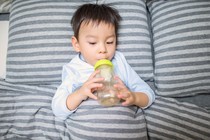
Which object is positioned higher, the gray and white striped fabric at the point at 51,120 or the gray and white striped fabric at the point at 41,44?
the gray and white striped fabric at the point at 41,44

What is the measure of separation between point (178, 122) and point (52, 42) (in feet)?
2.61

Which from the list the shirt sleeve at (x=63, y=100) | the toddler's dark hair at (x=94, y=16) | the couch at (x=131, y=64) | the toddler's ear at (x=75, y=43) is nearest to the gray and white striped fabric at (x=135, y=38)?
the couch at (x=131, y=64)

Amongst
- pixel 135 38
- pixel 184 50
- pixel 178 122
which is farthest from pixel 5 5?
pixel 178 122

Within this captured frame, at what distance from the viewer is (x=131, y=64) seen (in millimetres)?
1279

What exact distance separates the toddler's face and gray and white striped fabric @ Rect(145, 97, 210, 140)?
1.26ft

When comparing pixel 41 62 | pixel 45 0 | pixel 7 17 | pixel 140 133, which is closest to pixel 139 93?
pixel 140 133

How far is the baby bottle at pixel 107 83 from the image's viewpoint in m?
0.94

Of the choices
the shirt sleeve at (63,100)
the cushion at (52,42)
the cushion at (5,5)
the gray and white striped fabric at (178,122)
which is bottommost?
the gray and white striped fabric at (178,122)

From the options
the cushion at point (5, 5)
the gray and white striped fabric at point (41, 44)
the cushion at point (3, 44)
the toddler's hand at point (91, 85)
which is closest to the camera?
the toddler's hand at point (91, 85)

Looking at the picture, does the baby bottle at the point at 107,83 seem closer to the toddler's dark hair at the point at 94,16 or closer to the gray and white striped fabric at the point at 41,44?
the toddler's dark hair at the point at 94,16

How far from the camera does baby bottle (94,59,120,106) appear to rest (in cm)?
94

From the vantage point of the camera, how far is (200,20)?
118 cm

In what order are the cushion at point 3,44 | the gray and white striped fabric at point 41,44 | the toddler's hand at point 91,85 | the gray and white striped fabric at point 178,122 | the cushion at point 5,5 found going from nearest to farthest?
1. the toddler's hand at point 91,85
2. the gray and white striped fabric at point 178,122
3. the gray and white striped fabric at point 41,44
4. the cushion at point 3,44
5. the cushion at point 5,5

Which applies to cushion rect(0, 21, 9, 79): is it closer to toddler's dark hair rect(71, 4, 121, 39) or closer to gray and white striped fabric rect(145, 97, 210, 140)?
toddler's dark hair rect(71, 4, 121, 39)
